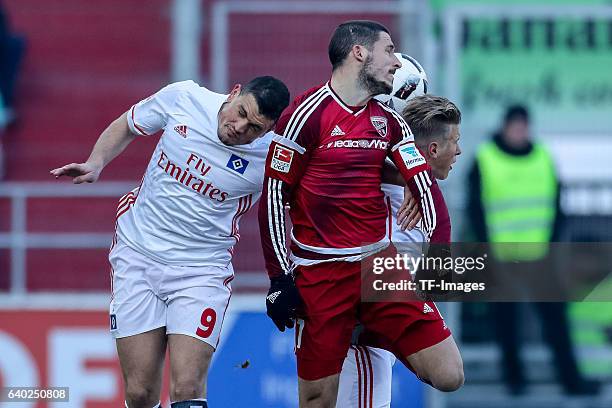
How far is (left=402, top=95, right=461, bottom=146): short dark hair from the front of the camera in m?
6.14

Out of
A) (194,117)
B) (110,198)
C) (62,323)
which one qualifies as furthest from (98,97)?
(194,117)

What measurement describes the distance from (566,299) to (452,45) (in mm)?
1784

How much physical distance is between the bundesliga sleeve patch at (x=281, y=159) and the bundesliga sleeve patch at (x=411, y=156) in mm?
472

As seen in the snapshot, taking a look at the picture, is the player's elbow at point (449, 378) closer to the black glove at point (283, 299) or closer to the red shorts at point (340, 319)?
the red shorts at point (340, 319)

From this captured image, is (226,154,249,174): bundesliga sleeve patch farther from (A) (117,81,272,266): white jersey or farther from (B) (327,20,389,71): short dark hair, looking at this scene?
(B) (327,20,389,71): short dark hair

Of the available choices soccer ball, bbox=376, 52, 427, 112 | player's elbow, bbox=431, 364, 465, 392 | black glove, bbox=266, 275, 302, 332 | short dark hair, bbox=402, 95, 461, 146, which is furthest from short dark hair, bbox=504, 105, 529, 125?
black glove, bbox=266, 275, 302, 332

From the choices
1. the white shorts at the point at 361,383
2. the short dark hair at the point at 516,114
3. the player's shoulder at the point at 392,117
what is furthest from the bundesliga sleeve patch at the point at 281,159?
the short dark hair at the point at 516,114

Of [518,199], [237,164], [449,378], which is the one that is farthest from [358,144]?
[518,199]

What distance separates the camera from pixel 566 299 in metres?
8.77

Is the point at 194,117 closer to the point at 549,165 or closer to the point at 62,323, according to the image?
the point at 62,323

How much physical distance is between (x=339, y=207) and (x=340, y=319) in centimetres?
48

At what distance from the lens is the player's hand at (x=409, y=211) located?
19.2 feet

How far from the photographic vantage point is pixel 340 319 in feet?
19.3

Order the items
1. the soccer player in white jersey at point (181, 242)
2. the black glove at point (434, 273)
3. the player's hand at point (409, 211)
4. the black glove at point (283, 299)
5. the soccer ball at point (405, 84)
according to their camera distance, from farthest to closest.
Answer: the soccer ball at point (405, 84) → the soccer player in white jersey at point (181, 242) → the black glove at point (434, 273) → the player's hand at point (409, 211) → the black glove at point (283, 299)
